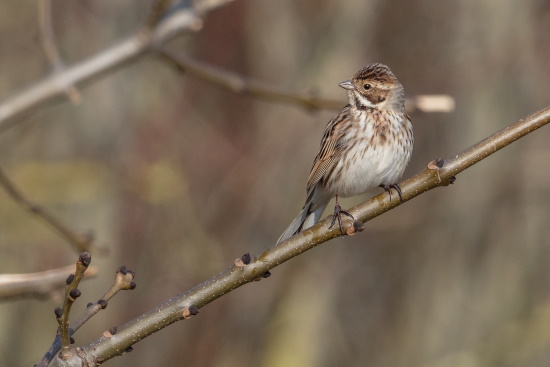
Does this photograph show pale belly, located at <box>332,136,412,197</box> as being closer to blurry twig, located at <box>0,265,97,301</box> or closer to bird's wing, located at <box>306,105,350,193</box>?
bird's wing, located at <box>306,105,350,193</box>

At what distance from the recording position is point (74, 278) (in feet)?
8.61

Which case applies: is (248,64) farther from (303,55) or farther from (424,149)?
(424,149)

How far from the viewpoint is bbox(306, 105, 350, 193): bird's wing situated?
16.9ft

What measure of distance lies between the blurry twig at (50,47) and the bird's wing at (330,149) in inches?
54.3

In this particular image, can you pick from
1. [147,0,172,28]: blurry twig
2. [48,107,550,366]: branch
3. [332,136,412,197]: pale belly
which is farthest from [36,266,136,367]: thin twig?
[332,136,412,197]: pale belly

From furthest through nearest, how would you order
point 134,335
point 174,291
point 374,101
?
point 174,291 < point 374,101 < point 134,335

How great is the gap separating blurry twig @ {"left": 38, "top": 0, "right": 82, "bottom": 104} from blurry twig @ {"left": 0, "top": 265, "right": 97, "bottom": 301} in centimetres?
130

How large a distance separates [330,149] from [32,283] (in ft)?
7.36

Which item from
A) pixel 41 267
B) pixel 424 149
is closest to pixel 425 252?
pixel 424 149

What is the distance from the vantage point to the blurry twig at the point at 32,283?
3248 millimetres

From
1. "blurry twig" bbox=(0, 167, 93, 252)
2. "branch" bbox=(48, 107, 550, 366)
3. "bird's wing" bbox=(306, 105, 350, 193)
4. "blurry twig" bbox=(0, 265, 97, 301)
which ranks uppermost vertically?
"bird's wing" bbox=(306, 105, 350, 193)

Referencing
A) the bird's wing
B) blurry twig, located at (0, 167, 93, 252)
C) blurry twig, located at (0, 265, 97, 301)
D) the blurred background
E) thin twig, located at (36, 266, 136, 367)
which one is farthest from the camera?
the blurred background

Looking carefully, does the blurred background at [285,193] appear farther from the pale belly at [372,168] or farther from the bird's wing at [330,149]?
the pale belly at [372,168]

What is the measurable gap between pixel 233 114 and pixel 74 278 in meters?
8.09
